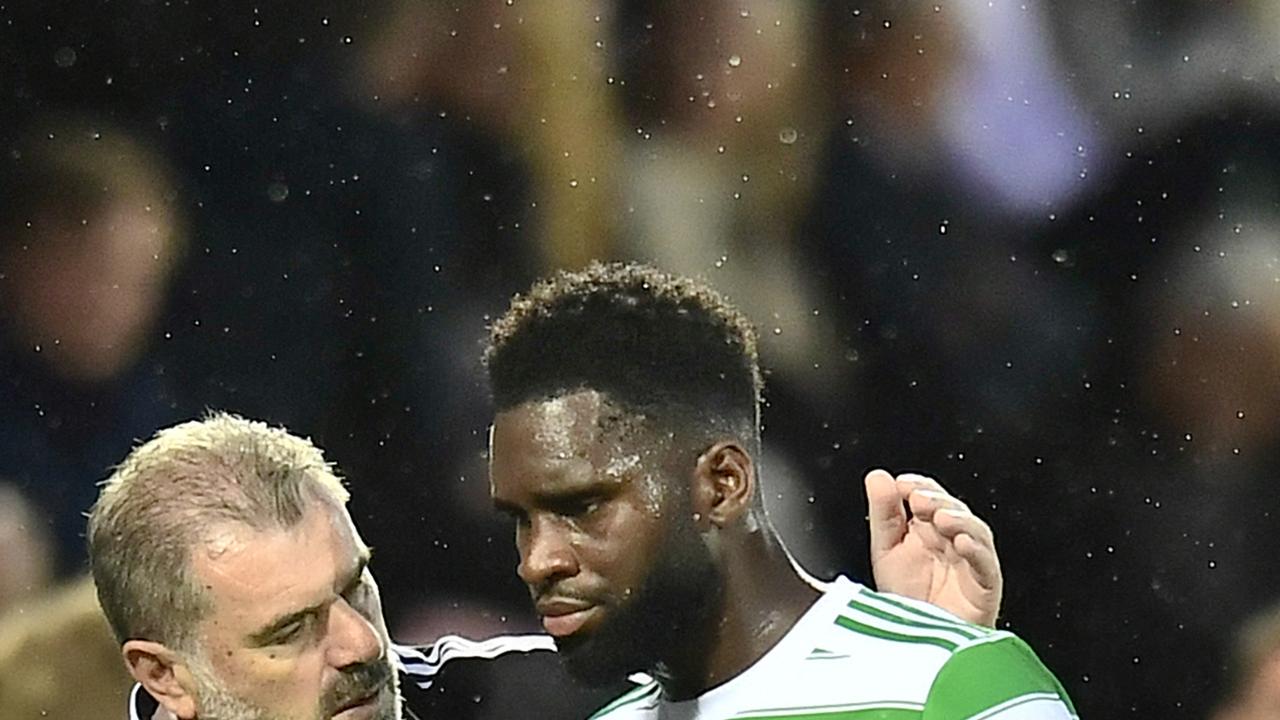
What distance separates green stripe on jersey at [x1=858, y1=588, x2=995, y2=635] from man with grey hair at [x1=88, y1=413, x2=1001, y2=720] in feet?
0.84

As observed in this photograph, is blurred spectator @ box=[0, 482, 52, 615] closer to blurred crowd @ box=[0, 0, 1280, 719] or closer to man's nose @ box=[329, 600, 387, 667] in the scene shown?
blurred crowd @ box=[0, 0, 1280, 719]

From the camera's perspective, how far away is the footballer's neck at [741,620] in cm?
110

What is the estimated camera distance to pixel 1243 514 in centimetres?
165

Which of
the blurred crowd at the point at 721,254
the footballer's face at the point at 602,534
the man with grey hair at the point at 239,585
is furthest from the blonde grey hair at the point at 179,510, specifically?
the blurred crowd at the point at 721,254

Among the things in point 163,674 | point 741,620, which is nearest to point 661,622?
point 741,620

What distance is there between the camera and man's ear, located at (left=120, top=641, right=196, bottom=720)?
3.69ft

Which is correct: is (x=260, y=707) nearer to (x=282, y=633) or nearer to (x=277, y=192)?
(x=282, y=633)

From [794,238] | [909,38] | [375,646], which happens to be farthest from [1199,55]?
[375,646]

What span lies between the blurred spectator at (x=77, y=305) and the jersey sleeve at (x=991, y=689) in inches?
36.3

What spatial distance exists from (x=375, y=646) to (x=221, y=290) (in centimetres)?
75

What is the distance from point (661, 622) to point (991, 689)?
17 cm

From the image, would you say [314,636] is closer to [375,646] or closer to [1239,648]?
[375,646]

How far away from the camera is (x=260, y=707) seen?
1.11 m

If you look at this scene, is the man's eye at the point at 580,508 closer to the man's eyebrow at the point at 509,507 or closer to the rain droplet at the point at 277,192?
the man's eyebrow at the point at 509,507
